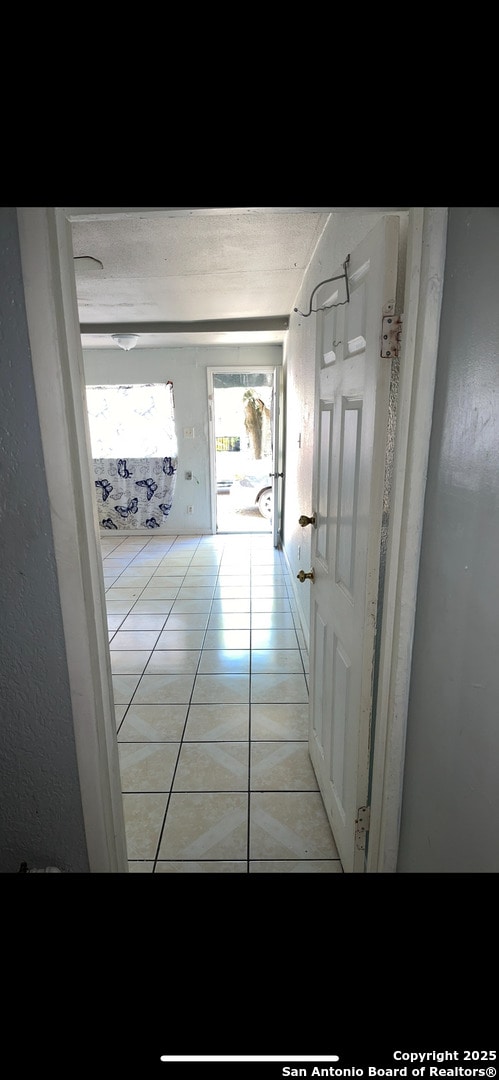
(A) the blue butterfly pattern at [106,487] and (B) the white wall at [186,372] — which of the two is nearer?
(B) the white wall at [186,372]

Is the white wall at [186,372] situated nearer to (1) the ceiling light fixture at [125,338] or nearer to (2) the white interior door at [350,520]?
(1) the ceiling light fixture at [125,338]

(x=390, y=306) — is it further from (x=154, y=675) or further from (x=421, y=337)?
(x=154, y=675)

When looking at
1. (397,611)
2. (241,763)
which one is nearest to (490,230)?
(397,611)

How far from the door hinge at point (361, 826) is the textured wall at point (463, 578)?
0.95 feet

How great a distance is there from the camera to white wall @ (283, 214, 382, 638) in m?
1.75

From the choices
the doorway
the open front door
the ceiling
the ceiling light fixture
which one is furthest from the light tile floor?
the ceiling light fixture

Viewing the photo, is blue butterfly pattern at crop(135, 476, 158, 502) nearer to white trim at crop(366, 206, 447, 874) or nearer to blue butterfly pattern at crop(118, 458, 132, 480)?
blue butterfly pattern at crop(118, 458, 132, 480)

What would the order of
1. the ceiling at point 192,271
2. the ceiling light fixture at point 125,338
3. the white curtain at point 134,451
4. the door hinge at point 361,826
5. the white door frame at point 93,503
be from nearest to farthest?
the white door frame at point 93,503 → the door hinge at point 361,826 → the ceiling at point 192,271 → the ceiling light fixture at point 125,338 → the white curtain at point 134,451

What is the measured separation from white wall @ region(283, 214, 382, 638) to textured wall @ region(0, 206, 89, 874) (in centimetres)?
111

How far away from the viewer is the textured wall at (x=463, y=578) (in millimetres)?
723

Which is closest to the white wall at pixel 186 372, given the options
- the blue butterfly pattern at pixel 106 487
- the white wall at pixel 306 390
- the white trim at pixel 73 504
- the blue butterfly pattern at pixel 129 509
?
the blue butterfly pattern at pixel 129 509

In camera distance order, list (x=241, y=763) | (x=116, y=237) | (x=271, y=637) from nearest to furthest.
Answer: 1. (x=241, y=763)
2. (x=116, y=237)
3. (x=271, y=637)
